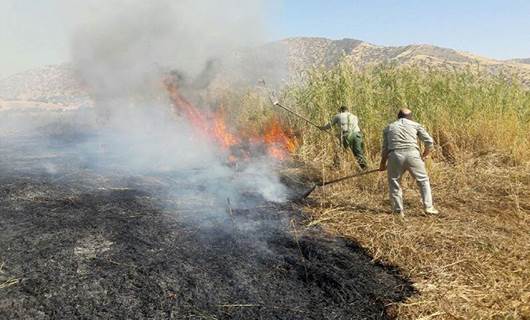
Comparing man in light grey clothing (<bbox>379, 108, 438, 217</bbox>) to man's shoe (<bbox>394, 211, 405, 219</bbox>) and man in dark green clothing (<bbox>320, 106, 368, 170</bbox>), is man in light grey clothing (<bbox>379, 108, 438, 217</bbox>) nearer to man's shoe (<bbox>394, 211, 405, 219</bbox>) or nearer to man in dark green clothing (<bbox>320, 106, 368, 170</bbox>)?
man's shoe (<bbox>394, 211, 405, 219</bbox>)

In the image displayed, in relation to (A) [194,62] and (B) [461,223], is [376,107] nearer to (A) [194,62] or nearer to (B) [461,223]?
(B) [461,223]

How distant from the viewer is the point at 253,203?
661cm

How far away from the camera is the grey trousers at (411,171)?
5930 millimetres

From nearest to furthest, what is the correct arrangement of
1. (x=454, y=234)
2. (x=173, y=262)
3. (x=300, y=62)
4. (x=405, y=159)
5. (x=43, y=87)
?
(x=173, y=262), (x=454, y=234), (x=405, y=159), (x=300, y=62), (x=43, y=87)

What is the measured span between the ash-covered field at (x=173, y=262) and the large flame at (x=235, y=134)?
3.72 m

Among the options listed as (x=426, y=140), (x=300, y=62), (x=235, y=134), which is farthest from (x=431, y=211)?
(x=300, y=62)

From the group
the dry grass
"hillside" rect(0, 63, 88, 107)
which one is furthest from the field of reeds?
"hillside" rect(0, 63, 88, 107)

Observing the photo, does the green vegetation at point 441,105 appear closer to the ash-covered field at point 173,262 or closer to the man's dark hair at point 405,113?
the man's dark hair at point 405,113

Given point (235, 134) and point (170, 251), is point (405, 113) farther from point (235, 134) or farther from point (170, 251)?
point (235, 134)

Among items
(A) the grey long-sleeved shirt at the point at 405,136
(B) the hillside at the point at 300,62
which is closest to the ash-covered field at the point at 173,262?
(A) the grey long-sleeved shirt at the point at 405,136

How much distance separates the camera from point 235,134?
12.0m

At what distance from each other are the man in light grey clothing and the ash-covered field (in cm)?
144

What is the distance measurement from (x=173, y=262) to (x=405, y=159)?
144 inches

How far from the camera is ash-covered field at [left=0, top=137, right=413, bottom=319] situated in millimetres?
3496
